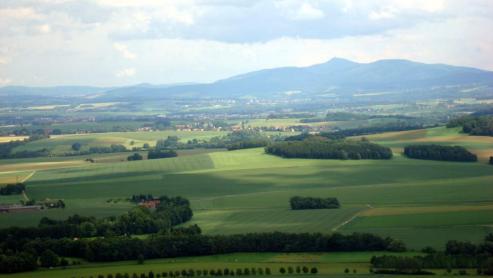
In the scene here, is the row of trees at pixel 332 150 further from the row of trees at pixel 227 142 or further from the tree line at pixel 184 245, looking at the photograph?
the tree line at pixel 184 245

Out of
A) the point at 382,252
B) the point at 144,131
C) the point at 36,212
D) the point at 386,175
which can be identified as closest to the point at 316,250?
the point at 382,252

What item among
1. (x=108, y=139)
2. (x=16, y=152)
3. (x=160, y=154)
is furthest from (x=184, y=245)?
(x=108, y=139)

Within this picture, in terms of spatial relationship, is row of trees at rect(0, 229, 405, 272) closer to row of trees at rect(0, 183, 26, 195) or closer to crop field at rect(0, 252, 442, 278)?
crop field at rect(0, 252, 442, 278)

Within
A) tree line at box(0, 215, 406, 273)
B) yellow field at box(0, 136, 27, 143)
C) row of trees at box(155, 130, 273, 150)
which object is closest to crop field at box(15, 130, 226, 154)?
row of trees at box(155, 130, 273, 150)

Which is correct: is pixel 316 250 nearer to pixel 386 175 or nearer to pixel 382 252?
pixel 382 252

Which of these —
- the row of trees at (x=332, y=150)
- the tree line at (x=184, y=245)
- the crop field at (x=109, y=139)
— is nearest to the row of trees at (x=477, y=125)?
the row of trees at (x=332, y=150)
